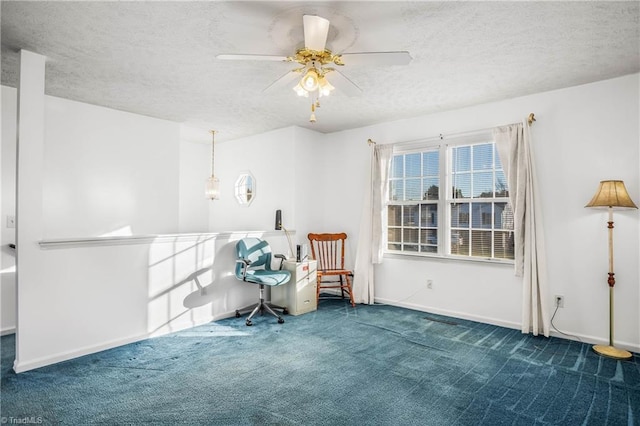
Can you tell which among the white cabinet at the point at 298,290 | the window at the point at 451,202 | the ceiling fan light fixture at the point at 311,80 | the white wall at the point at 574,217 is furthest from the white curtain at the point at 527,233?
the ceiling fan light fixture at the point at 311,80

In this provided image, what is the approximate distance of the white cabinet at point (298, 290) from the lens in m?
4.51

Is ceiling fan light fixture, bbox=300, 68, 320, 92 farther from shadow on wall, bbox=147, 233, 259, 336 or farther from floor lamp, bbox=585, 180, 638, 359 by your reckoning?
floor lamp, bbox=585, 180, 638, 359

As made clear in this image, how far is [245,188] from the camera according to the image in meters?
6.12

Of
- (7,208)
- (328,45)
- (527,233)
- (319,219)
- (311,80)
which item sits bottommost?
(527,233)

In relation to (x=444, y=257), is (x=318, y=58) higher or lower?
higher

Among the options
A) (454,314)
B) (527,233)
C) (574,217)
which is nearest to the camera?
(574,217)

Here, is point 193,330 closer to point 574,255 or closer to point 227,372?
point 227,372

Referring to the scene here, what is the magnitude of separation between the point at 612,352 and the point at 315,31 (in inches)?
147

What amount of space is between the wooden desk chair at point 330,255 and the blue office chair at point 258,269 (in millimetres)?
925

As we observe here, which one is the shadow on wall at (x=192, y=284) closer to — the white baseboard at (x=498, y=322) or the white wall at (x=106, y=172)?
the white wall at (x=106, y=172)

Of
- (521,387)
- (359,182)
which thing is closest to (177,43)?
(359,182)

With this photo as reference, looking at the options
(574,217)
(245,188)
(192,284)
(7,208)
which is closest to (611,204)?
(574,217)

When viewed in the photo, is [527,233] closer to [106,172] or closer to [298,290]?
[298,290]

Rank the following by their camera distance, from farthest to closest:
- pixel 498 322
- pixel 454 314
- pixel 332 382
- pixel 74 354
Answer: pixel 454 314 < pixel 498 322 < pixel 74 354 < pixel 332 382
